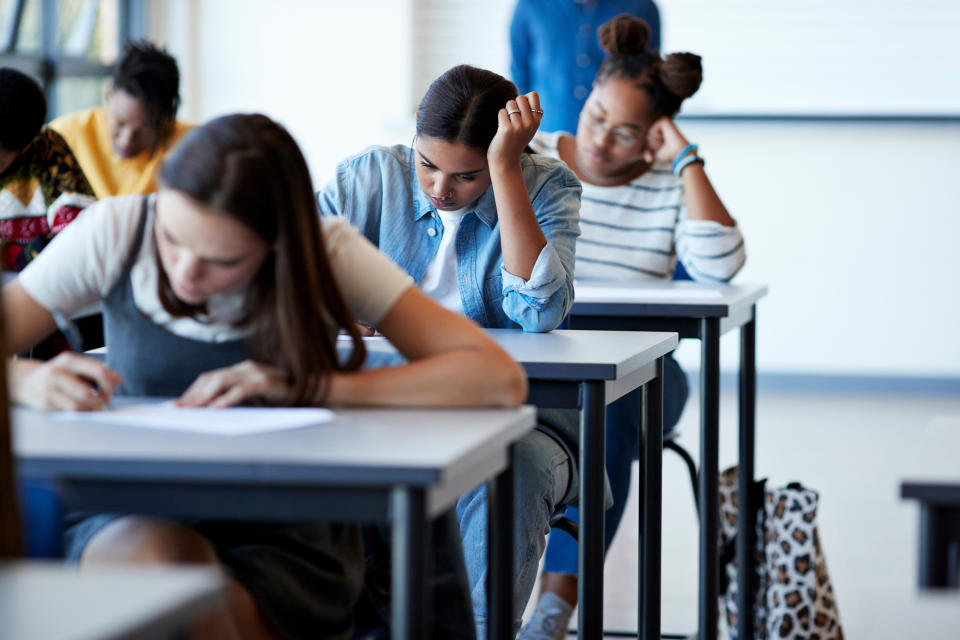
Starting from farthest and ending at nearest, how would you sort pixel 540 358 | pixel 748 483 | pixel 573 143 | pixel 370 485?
pixel 573 143
pixel 748 483
pixel 540 358
pixel 370 485

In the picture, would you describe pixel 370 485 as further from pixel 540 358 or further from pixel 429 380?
pixel 540 358

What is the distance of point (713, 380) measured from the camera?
7.72ft

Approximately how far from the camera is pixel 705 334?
2.32m

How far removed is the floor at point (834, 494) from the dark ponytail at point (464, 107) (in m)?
0.86

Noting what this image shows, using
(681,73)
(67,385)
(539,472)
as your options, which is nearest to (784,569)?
(539,472)

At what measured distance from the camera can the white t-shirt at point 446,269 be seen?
86.5 inches

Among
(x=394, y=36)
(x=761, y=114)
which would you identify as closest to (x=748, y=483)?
(x=761, y=114)

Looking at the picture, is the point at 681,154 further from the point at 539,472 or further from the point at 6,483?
the point at 6,483

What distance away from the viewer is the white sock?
98.3 inches

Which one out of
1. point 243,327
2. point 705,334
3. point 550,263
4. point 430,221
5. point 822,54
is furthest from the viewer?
point 822,54

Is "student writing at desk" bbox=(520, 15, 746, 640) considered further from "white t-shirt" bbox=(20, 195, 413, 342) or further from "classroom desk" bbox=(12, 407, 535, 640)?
"classroom desk" bbox=(12, 407, 535, 640)

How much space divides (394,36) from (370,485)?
4688 mm

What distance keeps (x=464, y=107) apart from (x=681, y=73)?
94cm

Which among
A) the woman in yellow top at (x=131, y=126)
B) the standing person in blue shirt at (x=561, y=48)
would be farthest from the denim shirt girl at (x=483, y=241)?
the standing person in blue shirt at (x=561, y=48)
